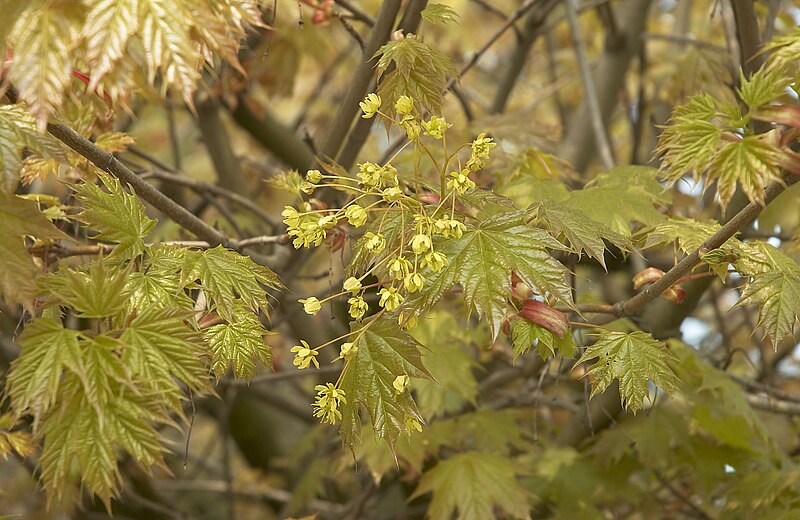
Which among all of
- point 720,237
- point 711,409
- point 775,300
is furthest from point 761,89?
point 711,409

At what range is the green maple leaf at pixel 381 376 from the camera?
1362 mm

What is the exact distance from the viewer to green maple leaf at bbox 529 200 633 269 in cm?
140

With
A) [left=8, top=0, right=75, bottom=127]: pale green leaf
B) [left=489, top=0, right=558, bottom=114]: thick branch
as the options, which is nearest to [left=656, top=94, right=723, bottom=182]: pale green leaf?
[left=8, top=0, right=75, bottom=127]: pale green leaf

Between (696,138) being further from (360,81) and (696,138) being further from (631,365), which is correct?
(360,81)

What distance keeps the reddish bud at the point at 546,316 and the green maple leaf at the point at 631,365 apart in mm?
68

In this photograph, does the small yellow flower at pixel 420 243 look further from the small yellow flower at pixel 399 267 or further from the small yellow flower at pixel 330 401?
the small yellow flower at pixel 330 401

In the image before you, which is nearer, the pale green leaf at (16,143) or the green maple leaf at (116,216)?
the pale green leaf at (16,143)

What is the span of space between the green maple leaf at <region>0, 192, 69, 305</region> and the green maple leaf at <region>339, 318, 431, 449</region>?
514mm

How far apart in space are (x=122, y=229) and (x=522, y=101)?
4.11 metres

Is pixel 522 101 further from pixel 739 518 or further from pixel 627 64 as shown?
pixel 739 518

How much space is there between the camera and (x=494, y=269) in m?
1.30

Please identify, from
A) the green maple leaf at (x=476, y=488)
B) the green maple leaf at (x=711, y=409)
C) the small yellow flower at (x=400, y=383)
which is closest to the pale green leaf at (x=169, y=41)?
the small yellow flower at (x=400, y=383)

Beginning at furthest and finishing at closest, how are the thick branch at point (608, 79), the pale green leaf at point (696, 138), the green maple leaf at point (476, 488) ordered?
1. the thick branch at point (608, 79)
2. the green maple leaf at point (476, 488)
3. the pale green leaf at point (696, 138)

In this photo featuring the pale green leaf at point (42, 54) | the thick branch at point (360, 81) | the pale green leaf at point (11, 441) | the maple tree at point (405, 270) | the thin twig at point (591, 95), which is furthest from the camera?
the thin twig at point (591, 95)
